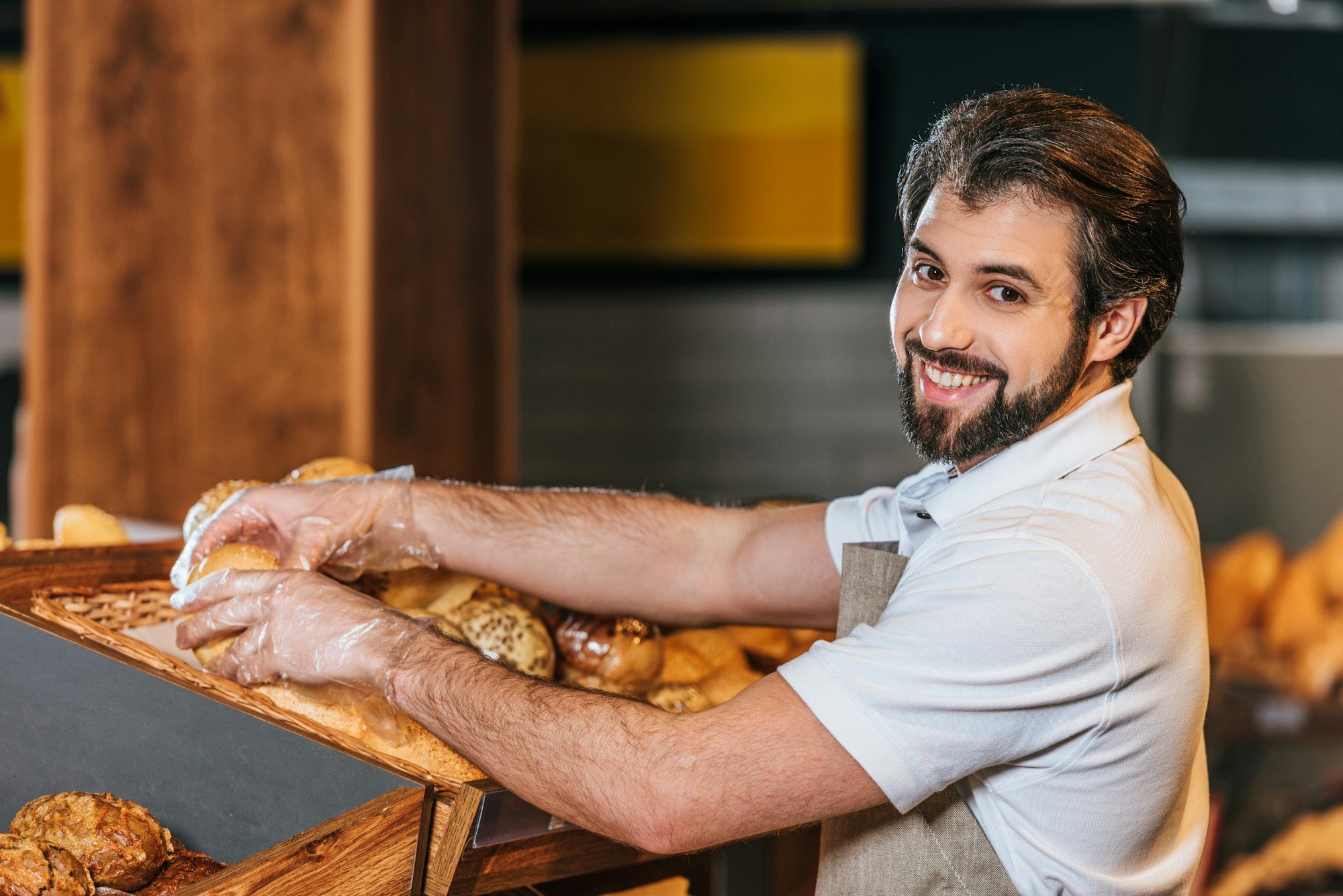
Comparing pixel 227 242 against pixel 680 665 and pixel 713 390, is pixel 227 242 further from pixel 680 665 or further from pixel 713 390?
pixel 713 390

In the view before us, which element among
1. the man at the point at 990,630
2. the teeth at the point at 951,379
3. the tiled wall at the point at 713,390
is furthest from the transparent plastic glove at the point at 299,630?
the tiled wall at the point at 713,390

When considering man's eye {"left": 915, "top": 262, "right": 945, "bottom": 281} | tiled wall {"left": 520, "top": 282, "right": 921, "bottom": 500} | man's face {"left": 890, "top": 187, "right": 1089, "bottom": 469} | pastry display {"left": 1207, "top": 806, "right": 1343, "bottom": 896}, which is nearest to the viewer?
man's face {"left": 890, "top": 187, "right": 1089, "bottom": 469}

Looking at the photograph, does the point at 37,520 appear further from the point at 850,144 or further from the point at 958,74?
the point at 958,74

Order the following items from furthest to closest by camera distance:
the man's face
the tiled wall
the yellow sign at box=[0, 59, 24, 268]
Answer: the yellow sign at box=[0, 59, 24, 268]
the tiled wall
the man's face

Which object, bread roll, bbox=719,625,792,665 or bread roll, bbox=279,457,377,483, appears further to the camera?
bread roll, bbox=719,625,792,665

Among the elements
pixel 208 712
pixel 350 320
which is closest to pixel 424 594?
pixel 208 712

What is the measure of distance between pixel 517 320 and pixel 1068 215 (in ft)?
12.7

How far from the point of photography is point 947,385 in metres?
1.18

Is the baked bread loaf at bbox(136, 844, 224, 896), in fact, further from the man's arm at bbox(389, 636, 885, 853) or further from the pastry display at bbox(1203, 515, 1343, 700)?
the pastry display at bbox(1203, 515, 1343, 700)

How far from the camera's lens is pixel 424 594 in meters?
1.48

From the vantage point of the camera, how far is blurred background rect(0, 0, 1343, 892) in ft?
8.62

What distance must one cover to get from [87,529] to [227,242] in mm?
1322

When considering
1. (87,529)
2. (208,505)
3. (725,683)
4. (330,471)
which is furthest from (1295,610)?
(87,529)

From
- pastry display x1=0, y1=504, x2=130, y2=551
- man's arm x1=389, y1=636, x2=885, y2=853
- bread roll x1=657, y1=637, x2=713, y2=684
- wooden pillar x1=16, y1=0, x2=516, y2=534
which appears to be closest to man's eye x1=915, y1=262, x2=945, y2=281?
man's arm x1=389, y1=636, x2=885, y2=853
